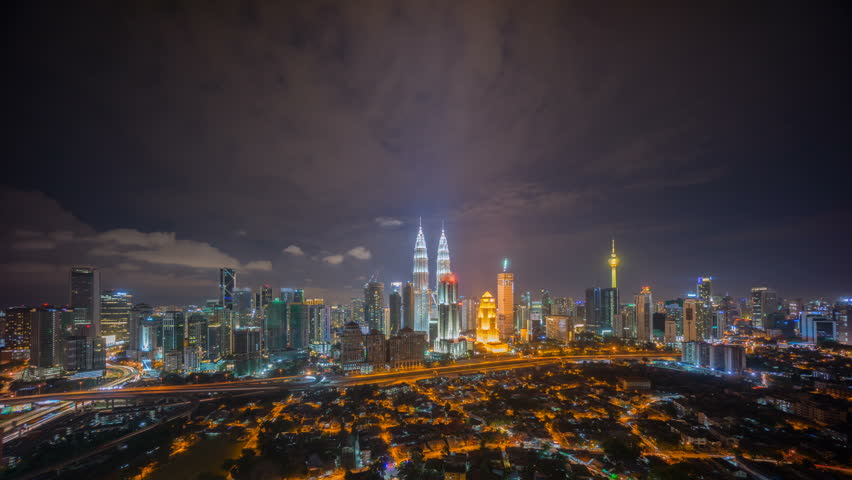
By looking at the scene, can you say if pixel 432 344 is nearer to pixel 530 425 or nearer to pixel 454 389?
pixel 454 389

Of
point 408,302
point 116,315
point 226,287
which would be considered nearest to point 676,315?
point 408,302

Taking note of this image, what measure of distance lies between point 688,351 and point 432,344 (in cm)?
1645

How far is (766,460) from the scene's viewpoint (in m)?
9.30

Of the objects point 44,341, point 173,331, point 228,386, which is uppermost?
point 44,341

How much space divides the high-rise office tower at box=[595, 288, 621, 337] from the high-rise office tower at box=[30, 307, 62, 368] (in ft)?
131

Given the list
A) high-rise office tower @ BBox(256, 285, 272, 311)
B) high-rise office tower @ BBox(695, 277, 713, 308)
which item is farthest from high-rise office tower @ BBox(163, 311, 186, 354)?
high-rise office tower @ BBox(695, 277, 713, 308)

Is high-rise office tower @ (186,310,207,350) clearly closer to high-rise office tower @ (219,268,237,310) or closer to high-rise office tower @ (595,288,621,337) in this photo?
high-rise office tower @ (219,268,237,310)

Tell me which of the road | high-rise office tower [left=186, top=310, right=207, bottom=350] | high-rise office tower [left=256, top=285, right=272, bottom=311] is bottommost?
the road

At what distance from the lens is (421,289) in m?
31.2

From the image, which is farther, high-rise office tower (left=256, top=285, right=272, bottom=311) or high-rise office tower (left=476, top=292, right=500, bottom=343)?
high-rise office tower (left=256, top=285, right=272, bottom=311)

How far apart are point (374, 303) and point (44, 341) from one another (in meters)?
19.5

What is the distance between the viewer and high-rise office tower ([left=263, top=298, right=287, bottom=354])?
971 inches

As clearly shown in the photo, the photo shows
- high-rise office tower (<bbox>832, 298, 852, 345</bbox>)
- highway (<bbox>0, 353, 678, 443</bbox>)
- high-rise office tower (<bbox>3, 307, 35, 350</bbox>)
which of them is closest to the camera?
highway (<bbox>0, 353, 678, 443</bbox>)

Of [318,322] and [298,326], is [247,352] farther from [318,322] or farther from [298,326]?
[318,322]
